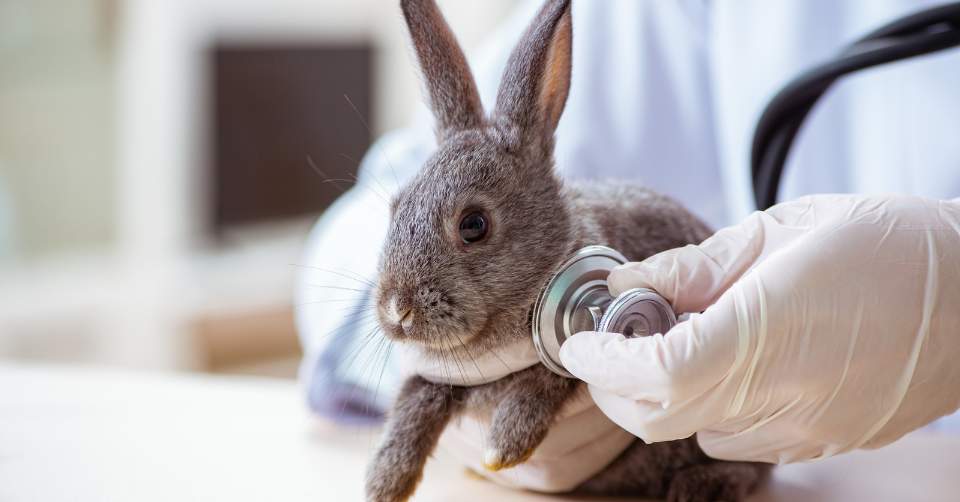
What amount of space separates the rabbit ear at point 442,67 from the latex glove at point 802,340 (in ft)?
0.74

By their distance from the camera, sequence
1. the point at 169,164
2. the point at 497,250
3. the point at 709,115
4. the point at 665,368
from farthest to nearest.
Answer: the point at 169,164 → the point at 709,115 → the point at 497,250 → the point at 665,368

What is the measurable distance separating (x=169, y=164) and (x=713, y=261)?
2904mm

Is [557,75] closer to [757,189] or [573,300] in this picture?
Result: [573,300]

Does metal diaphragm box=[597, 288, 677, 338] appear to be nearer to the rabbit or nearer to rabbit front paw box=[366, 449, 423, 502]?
the rabbit

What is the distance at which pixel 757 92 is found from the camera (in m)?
1.27

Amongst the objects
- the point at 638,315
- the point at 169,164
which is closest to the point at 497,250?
the point at 638,315

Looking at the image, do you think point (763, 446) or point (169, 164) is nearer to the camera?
point (763, 446)

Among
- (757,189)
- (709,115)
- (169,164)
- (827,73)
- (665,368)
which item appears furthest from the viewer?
(169,164)

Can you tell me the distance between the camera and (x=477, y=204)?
0.79 m

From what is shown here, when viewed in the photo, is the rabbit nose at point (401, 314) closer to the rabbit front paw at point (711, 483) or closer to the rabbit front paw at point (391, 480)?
the rabbit front paw at point (391, 480)

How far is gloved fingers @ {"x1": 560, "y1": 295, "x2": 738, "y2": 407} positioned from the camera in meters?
0.69

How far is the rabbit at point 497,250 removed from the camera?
0.77 m

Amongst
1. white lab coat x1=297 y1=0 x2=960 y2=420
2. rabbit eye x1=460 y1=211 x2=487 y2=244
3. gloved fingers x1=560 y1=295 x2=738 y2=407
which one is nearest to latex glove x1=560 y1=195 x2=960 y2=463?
gloved fingers x1=560 y1=295 x2=738 y2=407

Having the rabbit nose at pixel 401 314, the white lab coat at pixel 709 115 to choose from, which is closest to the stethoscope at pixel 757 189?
the rabbit nose at pixel 401 314
